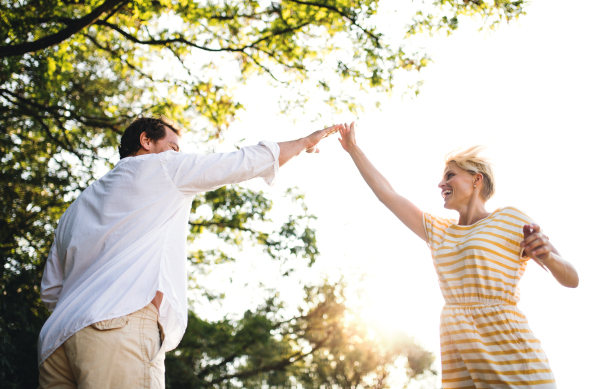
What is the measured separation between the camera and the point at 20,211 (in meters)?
7.69

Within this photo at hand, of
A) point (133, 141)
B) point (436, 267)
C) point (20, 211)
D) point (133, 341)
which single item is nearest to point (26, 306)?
point (20, 211)

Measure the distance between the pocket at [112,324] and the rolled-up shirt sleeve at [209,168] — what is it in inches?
25.7

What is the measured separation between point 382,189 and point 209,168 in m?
1.25

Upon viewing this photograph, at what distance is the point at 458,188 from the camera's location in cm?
269

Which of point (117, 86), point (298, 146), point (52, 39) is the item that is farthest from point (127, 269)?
point (117, 86)

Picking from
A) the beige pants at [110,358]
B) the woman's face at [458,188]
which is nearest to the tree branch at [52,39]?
the beige pants at [110,358]

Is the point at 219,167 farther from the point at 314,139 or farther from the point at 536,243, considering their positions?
the point at 536,243

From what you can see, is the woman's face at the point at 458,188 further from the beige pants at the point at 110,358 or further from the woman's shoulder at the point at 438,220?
the beige pants at the point at 110,358

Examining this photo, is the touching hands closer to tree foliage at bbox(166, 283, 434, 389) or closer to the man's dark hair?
the man's dark hair

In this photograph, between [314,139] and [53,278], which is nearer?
[53,278]

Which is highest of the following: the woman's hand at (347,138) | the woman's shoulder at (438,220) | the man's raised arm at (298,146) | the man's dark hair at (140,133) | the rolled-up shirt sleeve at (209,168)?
the woman's hand at (347,138)

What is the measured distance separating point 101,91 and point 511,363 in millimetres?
9262

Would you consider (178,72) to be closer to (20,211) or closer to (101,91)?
(101,91)

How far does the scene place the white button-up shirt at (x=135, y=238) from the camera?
185 centimetres
